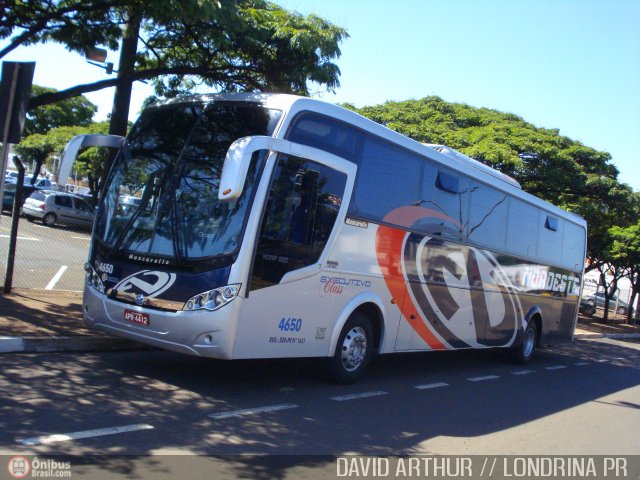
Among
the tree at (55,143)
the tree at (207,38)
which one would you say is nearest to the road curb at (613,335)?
the tree at (207,38)

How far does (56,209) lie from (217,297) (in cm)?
2422

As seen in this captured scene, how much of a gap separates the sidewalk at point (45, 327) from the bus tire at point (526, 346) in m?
8.62

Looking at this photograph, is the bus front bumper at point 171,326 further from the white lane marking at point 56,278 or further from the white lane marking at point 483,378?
the white lane marking at point 483,378

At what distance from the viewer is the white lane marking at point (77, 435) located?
16.2 ft

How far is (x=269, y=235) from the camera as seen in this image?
23.4 feet

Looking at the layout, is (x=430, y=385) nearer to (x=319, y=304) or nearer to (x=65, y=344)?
(x=319, y=304)

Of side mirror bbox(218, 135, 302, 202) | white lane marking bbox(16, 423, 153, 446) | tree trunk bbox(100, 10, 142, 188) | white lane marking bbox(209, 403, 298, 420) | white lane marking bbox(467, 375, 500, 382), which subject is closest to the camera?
white lane marking bbox(16, 423, 153, 446)

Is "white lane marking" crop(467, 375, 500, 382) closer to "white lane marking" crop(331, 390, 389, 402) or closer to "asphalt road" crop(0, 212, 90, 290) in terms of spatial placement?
"white lane marking" crop(331, 390, 389, 402)

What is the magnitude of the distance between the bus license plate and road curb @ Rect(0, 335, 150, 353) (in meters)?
1.62

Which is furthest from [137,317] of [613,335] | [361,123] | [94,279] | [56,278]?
[613,335]

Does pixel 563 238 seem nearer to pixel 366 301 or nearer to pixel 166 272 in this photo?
pixel 366 301

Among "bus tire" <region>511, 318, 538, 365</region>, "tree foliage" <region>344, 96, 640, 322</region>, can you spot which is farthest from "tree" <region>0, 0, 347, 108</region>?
"tree foliage" <region>344, 96, 640, 322</region>

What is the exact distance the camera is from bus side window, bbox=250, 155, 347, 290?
707 cm

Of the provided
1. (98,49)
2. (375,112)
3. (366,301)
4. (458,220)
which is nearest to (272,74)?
(98,49)
